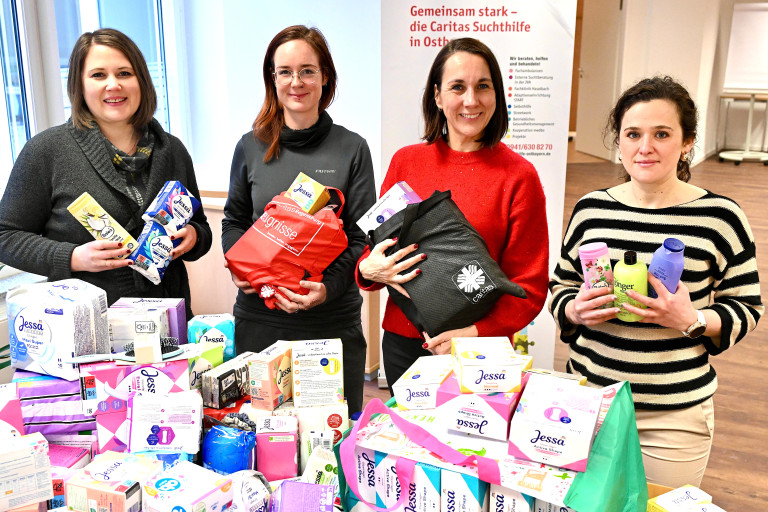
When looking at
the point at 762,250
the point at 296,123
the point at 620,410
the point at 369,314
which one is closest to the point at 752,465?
the point at 369,314

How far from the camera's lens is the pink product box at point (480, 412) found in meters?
1.31

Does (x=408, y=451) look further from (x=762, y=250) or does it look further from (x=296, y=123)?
(x=762, y=250)

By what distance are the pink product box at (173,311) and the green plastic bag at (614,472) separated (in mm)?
1024

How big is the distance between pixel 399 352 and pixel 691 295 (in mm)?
818

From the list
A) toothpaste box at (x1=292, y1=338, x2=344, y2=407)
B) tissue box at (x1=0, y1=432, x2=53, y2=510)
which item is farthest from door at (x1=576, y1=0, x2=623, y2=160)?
tissue box at (x1=0, y1=432, x2=53, y2=510)

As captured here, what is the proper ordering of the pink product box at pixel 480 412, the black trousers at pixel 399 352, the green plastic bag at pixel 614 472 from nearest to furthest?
1. the green plastic bag at pixel 614 472
2. the pink product box at pixel 480 412
3. the black trousers at pixel 399 352

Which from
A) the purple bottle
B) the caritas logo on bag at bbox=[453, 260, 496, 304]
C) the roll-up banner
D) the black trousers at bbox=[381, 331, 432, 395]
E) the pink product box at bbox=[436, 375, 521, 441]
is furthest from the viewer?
the roll-up banner

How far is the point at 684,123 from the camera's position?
1700mm

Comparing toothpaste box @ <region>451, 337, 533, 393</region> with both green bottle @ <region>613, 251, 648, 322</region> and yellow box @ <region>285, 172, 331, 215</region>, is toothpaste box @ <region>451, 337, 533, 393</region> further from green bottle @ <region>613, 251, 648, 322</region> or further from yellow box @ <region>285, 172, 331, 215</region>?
yellow box @ <region>285, 172, 331, 215</region>

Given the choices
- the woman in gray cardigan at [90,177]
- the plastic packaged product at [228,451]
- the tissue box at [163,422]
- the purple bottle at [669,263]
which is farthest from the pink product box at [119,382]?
the purple bottle at [669,263]

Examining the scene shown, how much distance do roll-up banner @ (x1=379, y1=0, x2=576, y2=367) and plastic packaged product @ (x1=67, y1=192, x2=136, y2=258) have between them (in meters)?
1.70

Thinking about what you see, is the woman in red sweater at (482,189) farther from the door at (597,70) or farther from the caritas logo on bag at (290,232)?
the door at (597,70)

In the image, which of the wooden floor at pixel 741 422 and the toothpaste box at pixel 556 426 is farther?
the wooden floor at pixel 741 422

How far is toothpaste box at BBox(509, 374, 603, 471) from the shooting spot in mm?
1250
